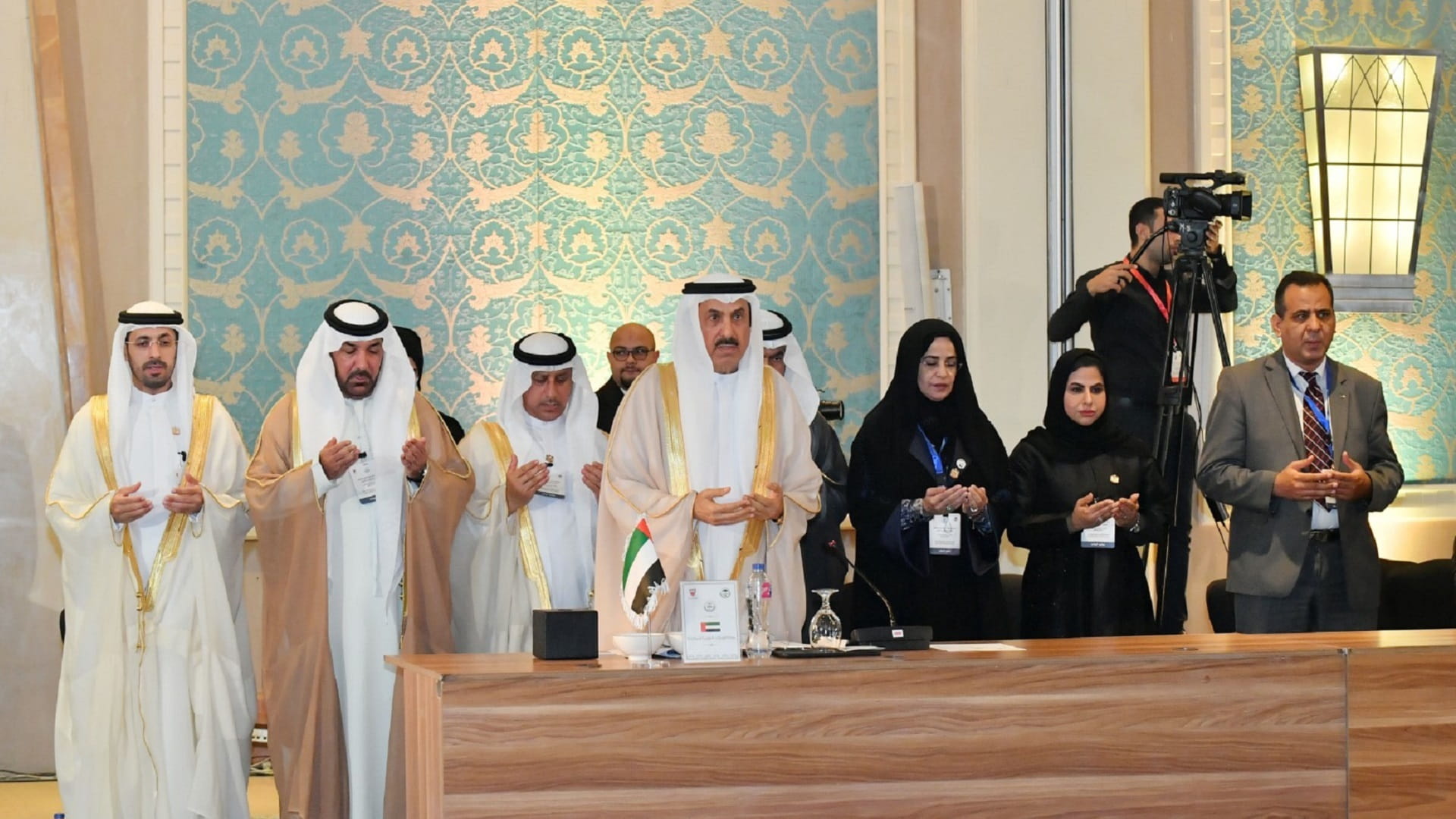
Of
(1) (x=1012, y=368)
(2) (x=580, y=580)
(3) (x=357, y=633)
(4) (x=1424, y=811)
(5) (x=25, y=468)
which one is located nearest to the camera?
(4) (x=1424, y=811)

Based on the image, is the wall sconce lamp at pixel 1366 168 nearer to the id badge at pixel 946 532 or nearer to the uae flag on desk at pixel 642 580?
the id badge at pixel 946 532

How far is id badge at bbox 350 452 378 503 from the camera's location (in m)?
5.26

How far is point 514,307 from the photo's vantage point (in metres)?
7.07

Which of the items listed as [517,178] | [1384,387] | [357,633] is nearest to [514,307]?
[517,178]

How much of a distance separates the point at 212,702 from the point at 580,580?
3.95 feet

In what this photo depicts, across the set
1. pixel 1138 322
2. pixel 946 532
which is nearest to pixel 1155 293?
pixel 1138 322

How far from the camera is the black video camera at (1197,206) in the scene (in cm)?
543

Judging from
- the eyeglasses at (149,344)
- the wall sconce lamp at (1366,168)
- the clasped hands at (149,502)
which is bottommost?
the clasped hands at (149,502)

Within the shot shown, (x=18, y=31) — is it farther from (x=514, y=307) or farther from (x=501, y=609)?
(x=501, y=609)

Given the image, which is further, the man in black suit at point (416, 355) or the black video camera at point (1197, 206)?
the man in black suit at point (416, 355)

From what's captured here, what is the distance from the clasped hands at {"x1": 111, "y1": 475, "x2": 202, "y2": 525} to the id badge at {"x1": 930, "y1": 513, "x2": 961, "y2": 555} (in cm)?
225

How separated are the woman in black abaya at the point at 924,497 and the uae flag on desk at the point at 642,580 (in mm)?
1230

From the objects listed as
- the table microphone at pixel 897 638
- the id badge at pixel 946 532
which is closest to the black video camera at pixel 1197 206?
the id badge at pixel 946 532

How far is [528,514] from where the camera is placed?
557 cm
